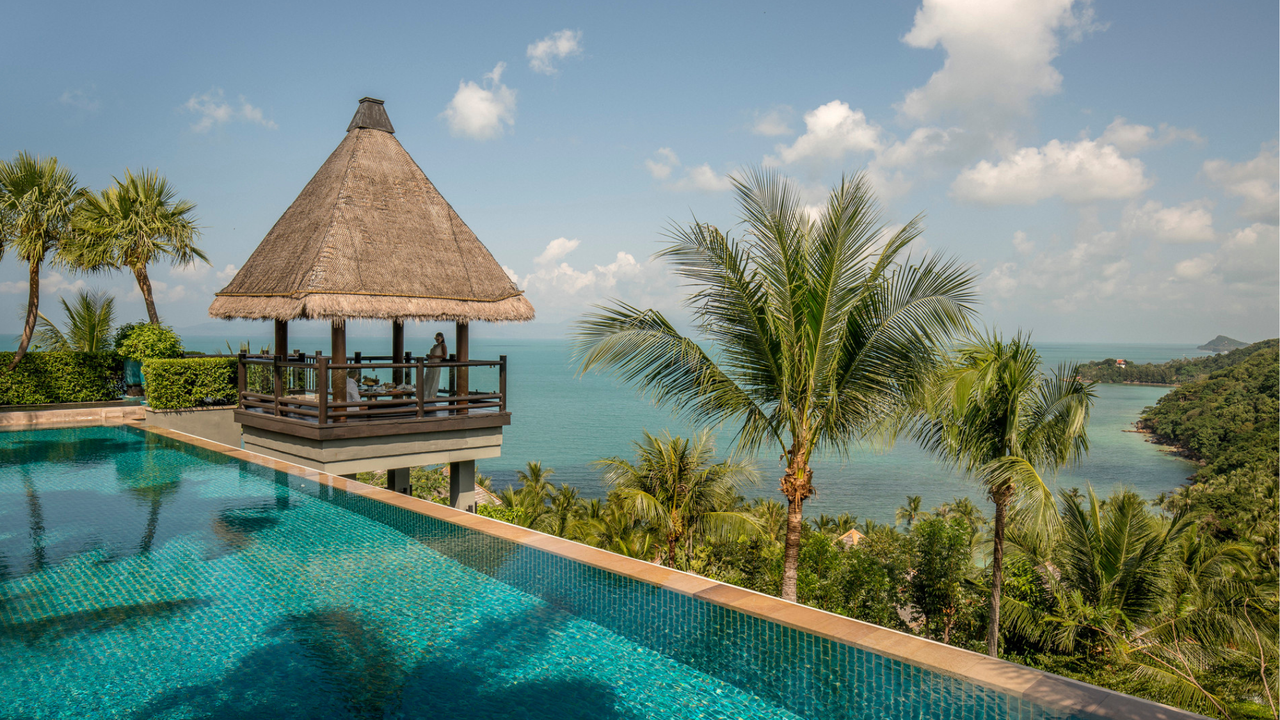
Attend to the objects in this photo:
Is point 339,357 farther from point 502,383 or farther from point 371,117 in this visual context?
point 371,117

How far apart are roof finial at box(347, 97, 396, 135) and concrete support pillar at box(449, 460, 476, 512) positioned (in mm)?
5523

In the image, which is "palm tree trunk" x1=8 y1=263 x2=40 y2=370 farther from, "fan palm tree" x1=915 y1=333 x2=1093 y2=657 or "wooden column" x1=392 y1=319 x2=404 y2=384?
"fan palm tree" x1=915 y1=333 x2=1093 y2=657

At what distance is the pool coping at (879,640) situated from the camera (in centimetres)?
350

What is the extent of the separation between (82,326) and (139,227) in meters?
2.84

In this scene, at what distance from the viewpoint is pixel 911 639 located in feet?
14.7

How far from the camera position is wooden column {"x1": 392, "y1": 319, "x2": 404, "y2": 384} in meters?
11.6

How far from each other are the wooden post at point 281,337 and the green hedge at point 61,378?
7.35 m

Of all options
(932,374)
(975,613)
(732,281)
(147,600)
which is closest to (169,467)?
(147,600)

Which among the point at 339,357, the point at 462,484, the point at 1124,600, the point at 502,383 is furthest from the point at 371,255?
the point at 1124,600

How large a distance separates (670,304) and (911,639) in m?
3.92

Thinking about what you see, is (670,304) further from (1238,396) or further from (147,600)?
(1238,396)

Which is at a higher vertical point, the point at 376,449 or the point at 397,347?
the point at 397,347

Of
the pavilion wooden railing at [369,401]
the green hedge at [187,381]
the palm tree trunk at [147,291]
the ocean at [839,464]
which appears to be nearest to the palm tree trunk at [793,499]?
the pavilion wooden railing at [369,401]

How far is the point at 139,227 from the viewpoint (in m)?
14.7
